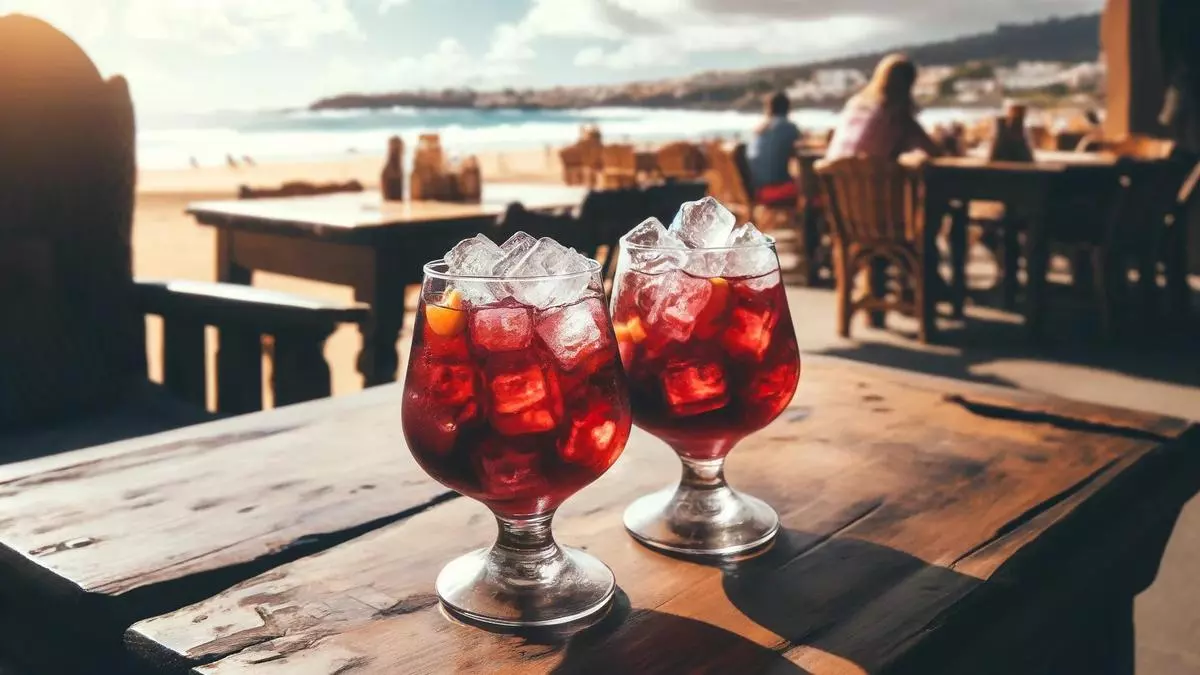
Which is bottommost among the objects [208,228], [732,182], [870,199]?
[208,228]

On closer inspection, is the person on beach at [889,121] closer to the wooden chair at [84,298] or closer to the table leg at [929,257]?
the table leg at [929,257]

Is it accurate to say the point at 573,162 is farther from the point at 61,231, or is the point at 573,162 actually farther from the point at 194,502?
the point at 194,502

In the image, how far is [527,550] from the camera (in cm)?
70

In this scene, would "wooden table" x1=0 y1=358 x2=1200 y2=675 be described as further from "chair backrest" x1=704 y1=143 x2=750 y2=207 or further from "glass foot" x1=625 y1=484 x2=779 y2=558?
"chair backrest" x1=704 y1=143 x2=750 y2=207

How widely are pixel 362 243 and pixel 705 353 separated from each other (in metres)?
2.13

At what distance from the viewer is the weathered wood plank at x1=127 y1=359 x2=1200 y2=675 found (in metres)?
0.61

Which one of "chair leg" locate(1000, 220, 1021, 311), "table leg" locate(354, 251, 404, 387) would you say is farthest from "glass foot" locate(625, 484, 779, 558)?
"chair leg" locate(1000, 220, 1021, 311)

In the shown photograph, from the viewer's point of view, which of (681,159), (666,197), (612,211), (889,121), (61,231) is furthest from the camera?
(681,159)

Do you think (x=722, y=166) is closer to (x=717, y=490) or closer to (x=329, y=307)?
(x=329, y=307)

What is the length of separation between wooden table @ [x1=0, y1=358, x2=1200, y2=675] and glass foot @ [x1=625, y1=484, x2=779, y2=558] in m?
0.02

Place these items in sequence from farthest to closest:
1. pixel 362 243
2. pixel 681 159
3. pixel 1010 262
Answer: pixel 681 159
pixel 1010 262
pixel 362 243

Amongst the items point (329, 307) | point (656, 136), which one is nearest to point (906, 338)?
point (329, 307)

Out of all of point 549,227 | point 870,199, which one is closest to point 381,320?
point 549,227

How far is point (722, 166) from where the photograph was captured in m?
6.29
